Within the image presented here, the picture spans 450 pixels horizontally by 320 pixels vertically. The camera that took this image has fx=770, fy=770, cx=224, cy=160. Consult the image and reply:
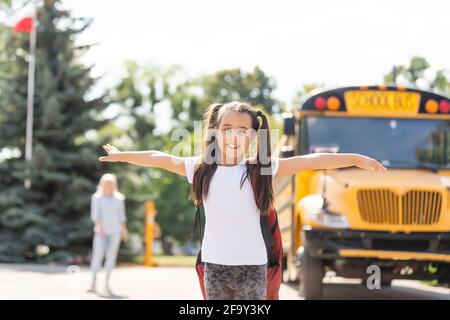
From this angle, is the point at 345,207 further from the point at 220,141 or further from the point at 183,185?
the point at 183,185

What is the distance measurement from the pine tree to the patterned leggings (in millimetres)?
18080

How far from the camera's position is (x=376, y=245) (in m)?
8.82

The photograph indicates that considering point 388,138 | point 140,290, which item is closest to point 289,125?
point 388,138

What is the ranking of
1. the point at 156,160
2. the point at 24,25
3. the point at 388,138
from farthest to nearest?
1. the point at 24,25
2. the point at 388,138
3. the point at 156,160

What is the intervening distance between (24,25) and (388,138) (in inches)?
595

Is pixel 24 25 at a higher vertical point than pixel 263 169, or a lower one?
higher

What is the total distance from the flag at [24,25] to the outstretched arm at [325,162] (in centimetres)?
1979

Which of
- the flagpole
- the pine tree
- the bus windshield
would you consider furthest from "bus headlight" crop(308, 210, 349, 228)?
the flagpole

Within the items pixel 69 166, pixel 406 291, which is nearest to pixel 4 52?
pixel 69 166

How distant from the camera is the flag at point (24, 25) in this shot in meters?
22.1

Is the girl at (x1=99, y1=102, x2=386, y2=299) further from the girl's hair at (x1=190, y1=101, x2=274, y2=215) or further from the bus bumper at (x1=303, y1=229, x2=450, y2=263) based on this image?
the bus bumper at (x1=303, y1=229, x2=450, y2=263)

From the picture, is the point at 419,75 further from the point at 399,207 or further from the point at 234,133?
the point at 234,133

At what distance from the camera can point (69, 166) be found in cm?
2236

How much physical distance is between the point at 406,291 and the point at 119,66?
3933cm
